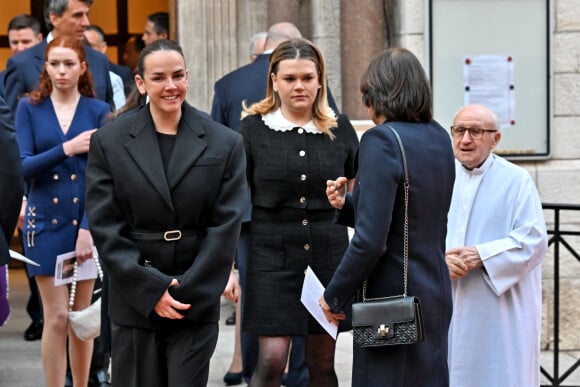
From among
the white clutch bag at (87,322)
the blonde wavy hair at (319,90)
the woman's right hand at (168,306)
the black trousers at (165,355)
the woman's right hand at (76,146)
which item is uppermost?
the blonde wavy hair at (319,90)

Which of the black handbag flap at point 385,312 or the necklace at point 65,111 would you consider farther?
the necklace at point 65,111

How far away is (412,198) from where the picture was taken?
4953 mm

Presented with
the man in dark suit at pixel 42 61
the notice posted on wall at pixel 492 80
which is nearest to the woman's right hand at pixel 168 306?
the man in dark suit at pixel 42 61

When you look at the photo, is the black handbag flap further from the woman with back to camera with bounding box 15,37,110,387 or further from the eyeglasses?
the woman with back to camera with bounding box 15,37,110,387

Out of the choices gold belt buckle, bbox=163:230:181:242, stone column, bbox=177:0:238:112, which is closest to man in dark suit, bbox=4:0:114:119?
stone column, bbox=177:0:238:112

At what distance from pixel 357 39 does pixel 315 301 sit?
13.6 ft

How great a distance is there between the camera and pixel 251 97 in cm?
771

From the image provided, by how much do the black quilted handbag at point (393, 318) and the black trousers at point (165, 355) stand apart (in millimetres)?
569

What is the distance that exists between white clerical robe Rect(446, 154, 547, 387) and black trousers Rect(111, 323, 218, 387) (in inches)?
55.4

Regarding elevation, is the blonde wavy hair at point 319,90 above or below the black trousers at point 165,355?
above

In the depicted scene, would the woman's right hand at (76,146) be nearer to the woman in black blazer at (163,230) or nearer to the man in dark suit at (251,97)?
the man in dark suit at (251,97)

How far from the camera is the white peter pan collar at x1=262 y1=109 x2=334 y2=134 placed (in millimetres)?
6453

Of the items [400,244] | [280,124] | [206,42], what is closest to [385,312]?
[400,244]

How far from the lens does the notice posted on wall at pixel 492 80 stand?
913 centimetres
